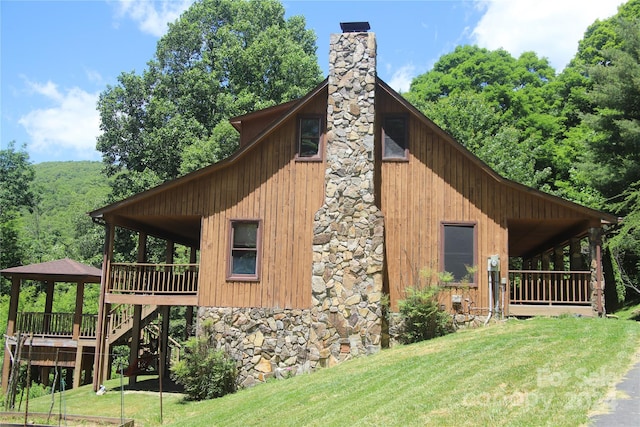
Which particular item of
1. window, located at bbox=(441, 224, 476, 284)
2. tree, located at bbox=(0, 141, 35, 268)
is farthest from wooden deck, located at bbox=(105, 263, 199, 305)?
tree, located at bbox=(0, 141, 35, 268)

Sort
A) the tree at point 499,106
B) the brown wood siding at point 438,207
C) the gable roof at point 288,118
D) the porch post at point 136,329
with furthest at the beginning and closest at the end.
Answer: the tree at point 499,106 → the porch post at point 136,329 → the brown wood siding at point 438,207 → the gable roof at point 288,118

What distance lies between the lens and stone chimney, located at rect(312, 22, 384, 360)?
16.0 m

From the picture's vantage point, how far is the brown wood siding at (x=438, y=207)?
16.8 m

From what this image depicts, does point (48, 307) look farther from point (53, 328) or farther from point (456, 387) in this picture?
point (456, 387)

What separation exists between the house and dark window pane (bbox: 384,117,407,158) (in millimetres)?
31

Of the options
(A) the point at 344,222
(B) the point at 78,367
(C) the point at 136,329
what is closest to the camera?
(A) the point at 344,222

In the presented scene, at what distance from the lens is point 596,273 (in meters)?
16.6

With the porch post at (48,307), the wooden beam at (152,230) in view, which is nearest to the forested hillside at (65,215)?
the porch post at (48,307)

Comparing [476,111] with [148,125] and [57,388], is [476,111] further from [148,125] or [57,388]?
[57,388]

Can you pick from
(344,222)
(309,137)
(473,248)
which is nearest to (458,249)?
(473,248)

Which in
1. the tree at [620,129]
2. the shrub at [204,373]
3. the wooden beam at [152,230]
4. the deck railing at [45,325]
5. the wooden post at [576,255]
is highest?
the tree at [620,129]

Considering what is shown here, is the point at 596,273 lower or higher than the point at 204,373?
higher

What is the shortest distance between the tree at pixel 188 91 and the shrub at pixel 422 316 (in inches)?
727

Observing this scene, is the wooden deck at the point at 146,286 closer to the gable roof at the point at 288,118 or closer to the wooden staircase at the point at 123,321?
the gable roof at the point at 288,118
